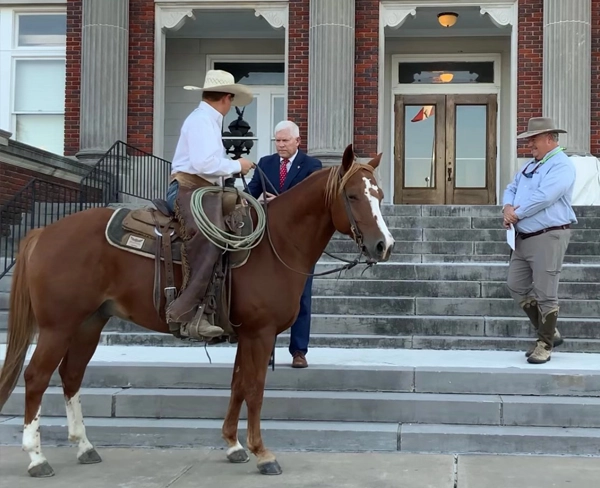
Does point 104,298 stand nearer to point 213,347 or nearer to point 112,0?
point 213,347

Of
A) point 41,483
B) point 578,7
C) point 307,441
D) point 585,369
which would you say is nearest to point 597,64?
point 578,7

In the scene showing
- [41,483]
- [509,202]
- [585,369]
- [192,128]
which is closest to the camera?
[41,483]

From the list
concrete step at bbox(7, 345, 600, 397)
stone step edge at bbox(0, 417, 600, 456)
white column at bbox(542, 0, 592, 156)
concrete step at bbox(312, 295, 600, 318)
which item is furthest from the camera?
white column at bbox(542, 0, 592, 156)

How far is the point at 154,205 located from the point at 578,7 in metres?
10.9

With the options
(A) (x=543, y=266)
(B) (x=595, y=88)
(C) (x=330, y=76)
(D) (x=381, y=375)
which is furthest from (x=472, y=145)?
(D) (x=381, y=375)

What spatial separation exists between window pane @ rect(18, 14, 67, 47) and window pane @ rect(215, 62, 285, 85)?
3282mm

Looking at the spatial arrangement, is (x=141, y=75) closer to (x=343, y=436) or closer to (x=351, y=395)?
(x=351, y=395)

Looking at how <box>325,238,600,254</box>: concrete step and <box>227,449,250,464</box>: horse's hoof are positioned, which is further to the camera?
<box>325,238,600,254</box>: concrete step

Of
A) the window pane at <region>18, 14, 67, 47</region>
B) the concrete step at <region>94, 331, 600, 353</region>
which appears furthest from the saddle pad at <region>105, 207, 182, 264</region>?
the window pane at <region>18, 14, 67, 47</region>

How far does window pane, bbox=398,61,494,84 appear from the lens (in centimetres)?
1688

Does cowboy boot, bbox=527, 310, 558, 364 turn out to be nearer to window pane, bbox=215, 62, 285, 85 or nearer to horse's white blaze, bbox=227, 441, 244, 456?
horse's white blaze, bbox=227, 441, 244, 456

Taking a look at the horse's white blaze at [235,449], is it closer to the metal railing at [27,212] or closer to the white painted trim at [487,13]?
the metal railing at [27,212]

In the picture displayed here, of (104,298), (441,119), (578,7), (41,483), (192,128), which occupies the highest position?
(578,7)

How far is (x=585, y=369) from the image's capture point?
6.60 m
